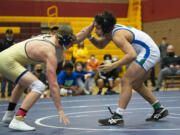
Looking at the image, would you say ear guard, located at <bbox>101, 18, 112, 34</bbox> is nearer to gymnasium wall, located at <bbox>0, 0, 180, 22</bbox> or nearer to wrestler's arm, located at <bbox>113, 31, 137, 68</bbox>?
wrestler's arm, located at <bbox>113, 31, 137, 68</bbox>

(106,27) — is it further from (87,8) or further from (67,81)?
(87,8)

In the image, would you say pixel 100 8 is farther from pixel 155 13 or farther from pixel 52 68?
pixel 52 68

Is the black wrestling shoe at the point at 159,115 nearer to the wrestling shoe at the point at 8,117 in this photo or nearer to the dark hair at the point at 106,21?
the dark hair at the point at 106,21

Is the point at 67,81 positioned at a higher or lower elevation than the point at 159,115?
higher

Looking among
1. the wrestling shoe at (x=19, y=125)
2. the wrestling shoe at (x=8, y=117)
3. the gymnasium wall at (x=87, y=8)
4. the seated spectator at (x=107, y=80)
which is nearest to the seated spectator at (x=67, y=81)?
the seated spectator at (x=107, y=80)

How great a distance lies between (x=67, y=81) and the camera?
954 centimetres

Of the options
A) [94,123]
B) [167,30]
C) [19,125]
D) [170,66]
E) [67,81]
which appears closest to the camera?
[19,125]

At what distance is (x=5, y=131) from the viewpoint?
14.7 feet

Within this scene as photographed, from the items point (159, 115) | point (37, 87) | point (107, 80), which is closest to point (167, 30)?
point (107, 80)

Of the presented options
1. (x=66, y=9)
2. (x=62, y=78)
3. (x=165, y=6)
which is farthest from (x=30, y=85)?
(x=66, y=9)

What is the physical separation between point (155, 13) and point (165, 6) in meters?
0.82

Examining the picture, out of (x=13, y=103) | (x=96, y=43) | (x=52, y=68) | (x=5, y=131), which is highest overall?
(x=96, y=43)

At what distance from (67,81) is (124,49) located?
17.0 feet

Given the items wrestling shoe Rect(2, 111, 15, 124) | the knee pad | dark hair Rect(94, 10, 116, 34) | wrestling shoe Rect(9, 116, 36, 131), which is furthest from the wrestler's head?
wrestling shoe Rect(2, 111, 15, 124)
